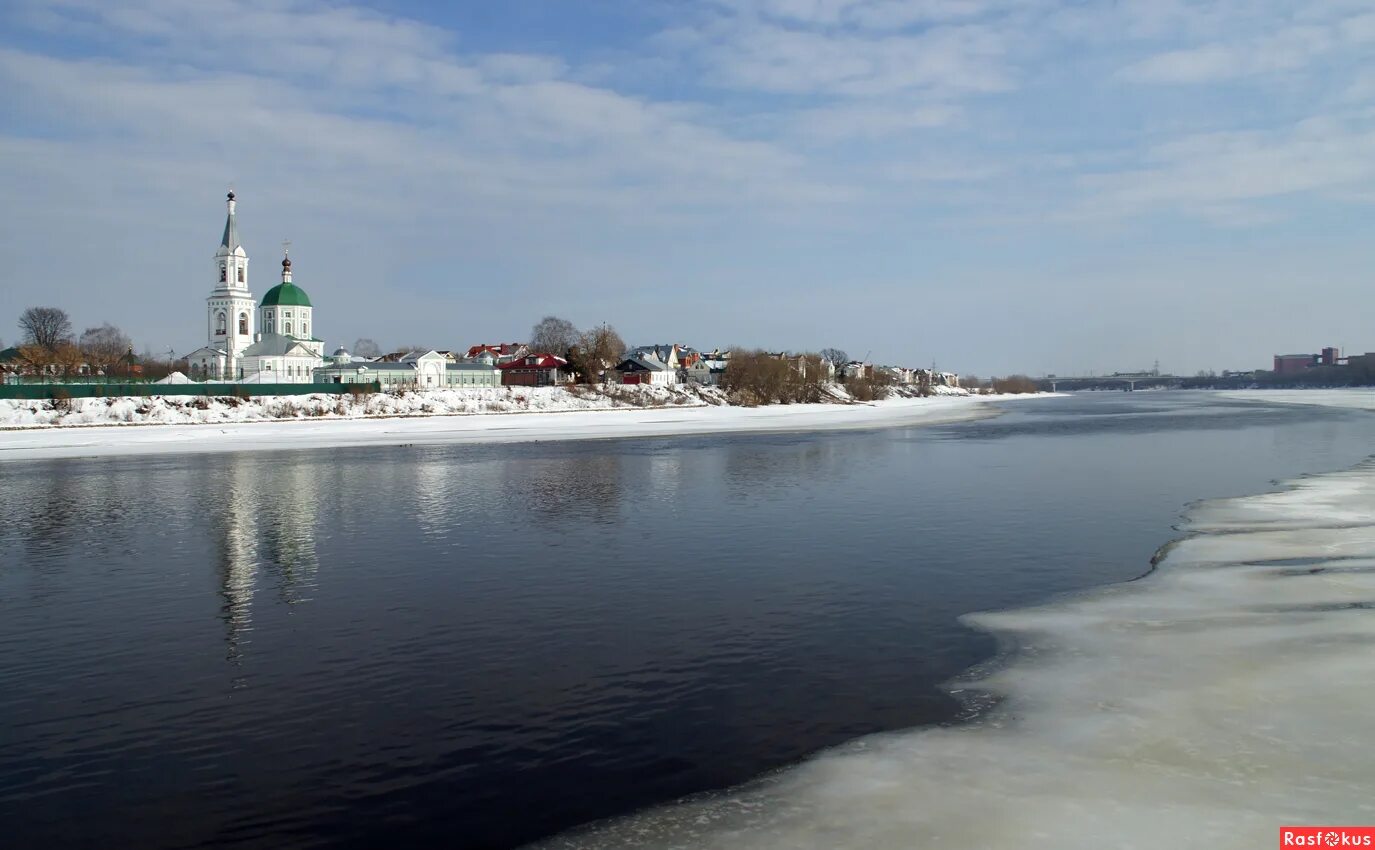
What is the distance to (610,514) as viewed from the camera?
21.4 metres

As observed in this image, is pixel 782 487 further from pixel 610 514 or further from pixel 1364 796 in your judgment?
pixel 1364 796

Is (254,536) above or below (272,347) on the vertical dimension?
below

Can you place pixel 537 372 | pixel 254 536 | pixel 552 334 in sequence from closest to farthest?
1. pixel 254 536
2. pixel 537 372
3. pixel 552 334

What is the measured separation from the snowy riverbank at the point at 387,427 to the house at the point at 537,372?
2454 cm

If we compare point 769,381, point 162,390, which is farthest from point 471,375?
point 162,390

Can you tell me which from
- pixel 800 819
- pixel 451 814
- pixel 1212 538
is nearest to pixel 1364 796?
pixel 800 819

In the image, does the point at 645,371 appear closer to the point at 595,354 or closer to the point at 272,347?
the point at 595,354

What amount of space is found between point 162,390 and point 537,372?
4969cm

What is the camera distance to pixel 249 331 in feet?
344

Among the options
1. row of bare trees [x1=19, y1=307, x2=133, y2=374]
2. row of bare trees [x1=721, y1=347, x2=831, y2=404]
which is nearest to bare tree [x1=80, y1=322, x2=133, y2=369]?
row of bare trees [x1=19, y1=307, x2=133, y2=374]

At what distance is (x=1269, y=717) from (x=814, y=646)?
4.45 m

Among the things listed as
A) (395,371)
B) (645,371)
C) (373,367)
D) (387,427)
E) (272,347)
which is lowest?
(387,427)

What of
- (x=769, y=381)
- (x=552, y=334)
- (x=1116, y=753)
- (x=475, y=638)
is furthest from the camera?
(x=552, y=334)

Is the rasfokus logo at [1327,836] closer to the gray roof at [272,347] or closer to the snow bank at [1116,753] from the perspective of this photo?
the snow bank at [1116,753]
